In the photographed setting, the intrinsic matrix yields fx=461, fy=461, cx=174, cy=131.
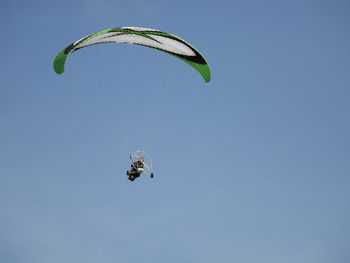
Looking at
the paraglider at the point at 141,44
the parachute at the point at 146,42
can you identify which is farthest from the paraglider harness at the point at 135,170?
the parachute at the point at 146,42

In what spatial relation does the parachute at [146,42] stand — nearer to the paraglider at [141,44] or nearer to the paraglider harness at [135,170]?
the paraglider at [141,44]

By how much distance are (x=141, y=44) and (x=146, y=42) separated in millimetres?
463

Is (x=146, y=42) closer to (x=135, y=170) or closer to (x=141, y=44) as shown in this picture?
(x=141, y=44)

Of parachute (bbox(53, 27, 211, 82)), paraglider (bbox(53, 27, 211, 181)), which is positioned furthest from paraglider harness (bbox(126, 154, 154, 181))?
parachute (bbox(53, 27, 211, 82))

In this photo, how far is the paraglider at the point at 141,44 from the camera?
79.3 feet

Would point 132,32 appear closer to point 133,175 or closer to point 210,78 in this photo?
point 210,78

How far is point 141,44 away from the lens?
2781 cm

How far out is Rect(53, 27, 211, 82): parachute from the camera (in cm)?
2409

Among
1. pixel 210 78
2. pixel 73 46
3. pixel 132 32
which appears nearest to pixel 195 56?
pixel 210 78

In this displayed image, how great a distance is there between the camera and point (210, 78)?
2761cm

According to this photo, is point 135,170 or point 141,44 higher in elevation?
point 141,44

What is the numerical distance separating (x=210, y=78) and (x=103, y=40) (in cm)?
667

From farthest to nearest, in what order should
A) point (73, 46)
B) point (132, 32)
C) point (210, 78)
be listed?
1. point (210, 78)
2. point (132, 32)
3. point (73, 46)

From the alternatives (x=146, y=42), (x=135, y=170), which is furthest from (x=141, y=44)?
(x=135, y=170)
